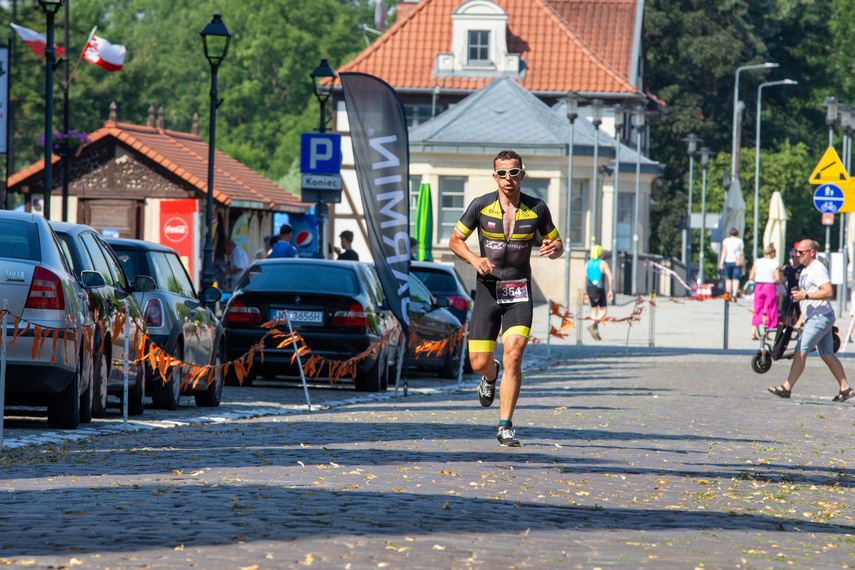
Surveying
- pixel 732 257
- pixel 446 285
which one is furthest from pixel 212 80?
pixel 732 257

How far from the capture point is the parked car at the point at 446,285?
70.4 feet

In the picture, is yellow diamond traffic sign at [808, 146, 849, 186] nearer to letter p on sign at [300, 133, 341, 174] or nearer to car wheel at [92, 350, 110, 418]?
letter p on sign at [300, 133, 341, 174]

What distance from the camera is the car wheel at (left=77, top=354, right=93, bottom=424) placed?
11234 mm

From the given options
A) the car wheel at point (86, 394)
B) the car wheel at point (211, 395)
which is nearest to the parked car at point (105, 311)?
the car wheel at point (86, 394)

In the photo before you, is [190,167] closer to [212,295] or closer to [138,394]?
[212,295]

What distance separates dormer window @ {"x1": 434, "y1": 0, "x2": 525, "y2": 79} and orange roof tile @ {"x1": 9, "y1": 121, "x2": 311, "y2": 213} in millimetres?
14736

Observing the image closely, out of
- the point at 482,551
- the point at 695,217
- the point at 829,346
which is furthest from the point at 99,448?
the point at 695,217

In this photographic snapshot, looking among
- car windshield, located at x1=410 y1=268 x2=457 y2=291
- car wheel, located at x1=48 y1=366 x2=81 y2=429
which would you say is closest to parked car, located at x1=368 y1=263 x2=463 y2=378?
car windshield, located at x1=410 y1=268 x2=457 y2=291

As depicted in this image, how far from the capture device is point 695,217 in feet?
171

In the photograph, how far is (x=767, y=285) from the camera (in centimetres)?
2852

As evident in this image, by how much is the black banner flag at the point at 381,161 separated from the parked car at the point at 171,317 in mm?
1817

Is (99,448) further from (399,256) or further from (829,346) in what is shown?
(829,346)

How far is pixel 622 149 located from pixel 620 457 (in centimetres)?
4630

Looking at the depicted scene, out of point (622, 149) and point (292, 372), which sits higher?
point (622, 149)
